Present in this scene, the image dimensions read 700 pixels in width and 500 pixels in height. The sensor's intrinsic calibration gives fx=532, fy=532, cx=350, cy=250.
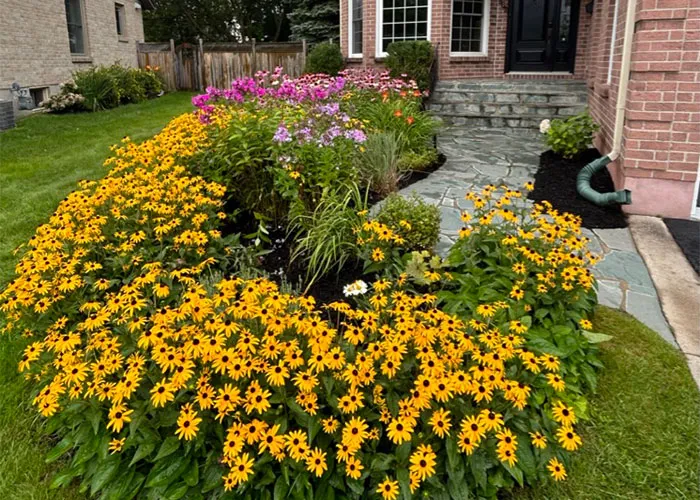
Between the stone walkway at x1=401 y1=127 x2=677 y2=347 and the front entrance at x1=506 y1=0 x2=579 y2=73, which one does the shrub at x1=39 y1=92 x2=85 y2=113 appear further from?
the front entrance at x1=506 y1=0 x2=579 y2=73

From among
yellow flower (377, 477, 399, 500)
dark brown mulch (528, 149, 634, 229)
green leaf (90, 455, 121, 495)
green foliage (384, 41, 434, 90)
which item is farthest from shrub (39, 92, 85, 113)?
yellow flower (377, 477, 399, 500)

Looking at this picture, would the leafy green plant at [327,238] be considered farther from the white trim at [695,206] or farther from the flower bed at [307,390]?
the white trim at [695,206]

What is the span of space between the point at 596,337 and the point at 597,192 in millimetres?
2518

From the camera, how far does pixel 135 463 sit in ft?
6.66

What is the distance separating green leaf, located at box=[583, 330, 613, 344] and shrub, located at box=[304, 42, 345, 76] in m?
9.70

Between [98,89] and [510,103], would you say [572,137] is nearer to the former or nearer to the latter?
[510,103]

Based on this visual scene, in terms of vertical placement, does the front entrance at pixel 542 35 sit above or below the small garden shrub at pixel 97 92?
above

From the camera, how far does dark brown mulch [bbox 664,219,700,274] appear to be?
358 centimetres

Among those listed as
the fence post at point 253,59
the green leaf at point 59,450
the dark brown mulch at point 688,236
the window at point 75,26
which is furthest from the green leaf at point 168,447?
the window at point 75,26

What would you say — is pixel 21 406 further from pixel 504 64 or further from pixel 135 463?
pixel 504 64

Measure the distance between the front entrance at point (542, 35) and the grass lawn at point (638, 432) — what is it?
904 centimetres

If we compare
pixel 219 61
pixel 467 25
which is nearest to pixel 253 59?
pixel 219 61

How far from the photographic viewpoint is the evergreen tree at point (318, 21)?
16719mm

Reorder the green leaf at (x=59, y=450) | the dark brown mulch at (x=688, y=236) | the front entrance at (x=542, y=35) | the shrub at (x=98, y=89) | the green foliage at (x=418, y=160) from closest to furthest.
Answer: the green leaf at (x=59, y=450) → the dark brown mulch at (x=688, y=236) → the green foliage at (x=418, y=160) → the front entrance at (x=542, y=35) → the shrub at (x=98, y=89)
